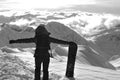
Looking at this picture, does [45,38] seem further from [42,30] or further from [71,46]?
[71,46]

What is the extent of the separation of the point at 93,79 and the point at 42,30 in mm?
3020

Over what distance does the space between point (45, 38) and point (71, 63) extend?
258cm

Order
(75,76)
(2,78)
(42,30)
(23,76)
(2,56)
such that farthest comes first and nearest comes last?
(2,56) < (75,76) < (23,76) < (2,78) < (42,30)

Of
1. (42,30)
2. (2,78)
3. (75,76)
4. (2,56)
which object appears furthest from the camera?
(2,56)

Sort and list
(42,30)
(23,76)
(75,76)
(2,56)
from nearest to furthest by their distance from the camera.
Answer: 1. (42,30)
2. (23,76)
3. (75,76)
4. (2,56)

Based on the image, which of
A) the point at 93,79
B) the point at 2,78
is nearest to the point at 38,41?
the point at 2,78

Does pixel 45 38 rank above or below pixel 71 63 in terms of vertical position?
above

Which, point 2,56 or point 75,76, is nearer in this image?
point 75,76

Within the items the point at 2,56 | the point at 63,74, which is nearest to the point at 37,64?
the point at 63,74

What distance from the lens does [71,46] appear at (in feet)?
38.4

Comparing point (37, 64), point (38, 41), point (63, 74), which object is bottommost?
point (63, 74)

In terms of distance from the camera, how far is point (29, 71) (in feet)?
41.2

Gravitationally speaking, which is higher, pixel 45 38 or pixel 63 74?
pixel 45 38

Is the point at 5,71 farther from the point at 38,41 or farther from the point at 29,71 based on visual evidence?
the point at 38,41
